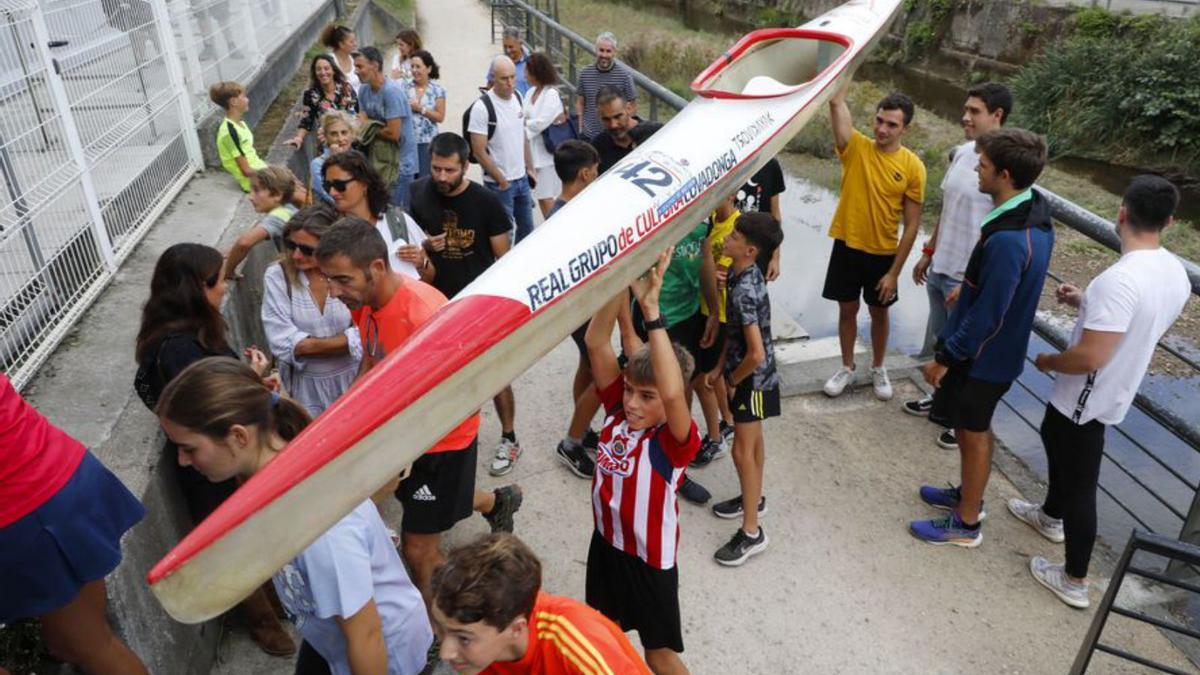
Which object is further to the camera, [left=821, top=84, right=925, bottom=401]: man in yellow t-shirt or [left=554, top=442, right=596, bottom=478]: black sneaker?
[left=821, top=84, right=925, bottom=401]: man in yellow t-shirt

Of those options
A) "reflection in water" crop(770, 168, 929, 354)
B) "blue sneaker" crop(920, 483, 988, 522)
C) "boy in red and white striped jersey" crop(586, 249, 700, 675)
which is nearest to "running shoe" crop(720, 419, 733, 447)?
"blue sneaker" crop(920, 483, 988, 522)

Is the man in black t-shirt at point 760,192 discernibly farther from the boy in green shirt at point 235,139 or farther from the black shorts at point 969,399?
the boy in green shirt at point 235,139

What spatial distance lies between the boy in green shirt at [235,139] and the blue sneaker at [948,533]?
15.9ft

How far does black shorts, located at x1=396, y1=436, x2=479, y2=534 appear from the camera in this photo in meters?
2.99

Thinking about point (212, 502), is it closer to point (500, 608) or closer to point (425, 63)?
point (500, 608)

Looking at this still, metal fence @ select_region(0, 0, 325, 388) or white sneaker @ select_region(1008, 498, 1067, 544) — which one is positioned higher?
metal fence @ select_region(0, 0, 325, 388)

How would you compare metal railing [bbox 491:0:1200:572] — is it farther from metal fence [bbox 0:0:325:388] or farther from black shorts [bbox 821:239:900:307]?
metal fence [bbox 0:0:325:388]

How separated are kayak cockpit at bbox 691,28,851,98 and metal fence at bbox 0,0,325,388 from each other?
3629 millimetres

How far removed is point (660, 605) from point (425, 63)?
601 centimetres

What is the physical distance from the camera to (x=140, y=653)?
2.65 meters

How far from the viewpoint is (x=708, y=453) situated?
13.9 feet

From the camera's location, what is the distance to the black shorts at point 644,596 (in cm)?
265

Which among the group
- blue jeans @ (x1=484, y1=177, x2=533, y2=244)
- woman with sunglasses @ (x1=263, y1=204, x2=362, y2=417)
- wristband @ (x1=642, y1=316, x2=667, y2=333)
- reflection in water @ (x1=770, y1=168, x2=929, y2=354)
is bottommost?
reflection in water @ (x1=770, y1=168, x2=929, y2=354)

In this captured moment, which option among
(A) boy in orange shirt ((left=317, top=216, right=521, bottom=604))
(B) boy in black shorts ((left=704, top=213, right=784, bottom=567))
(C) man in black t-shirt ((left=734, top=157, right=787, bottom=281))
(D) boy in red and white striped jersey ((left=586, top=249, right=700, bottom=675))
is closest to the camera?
(D) boy in red and white striped jersey ((left=586, top=249, right=700, bottom=675))
